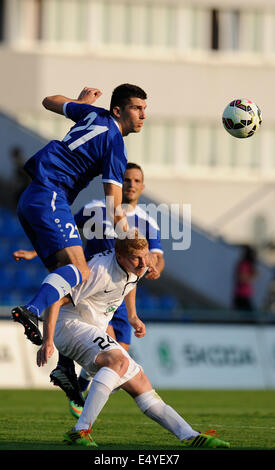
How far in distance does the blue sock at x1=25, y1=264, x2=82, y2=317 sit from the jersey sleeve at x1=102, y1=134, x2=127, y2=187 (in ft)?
3.07

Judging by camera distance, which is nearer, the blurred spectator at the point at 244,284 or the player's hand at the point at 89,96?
the player's hand at the point at 89,96

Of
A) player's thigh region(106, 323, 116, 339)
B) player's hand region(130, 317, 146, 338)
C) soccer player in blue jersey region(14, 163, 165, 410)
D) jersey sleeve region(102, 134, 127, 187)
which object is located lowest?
player's thigh region(106, 323, 116, 339)

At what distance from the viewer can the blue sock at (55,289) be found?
8.21 m

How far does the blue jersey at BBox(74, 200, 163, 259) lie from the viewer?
10625 mm

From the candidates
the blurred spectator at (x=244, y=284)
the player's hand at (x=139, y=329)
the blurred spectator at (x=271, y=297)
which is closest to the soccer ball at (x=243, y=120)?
the player's hand at (x=139, y=329)

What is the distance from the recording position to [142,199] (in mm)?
24016

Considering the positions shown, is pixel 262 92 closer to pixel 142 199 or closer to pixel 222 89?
pixel 222 89

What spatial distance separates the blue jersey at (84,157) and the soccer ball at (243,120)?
1.81m

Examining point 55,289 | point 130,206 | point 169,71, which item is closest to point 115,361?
point 55,289

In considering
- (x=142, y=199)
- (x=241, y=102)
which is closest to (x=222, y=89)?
(x=142, y=199)

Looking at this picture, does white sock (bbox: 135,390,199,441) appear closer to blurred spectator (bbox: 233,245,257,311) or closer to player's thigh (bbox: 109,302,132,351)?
player's thigh (bbox: 109,302,132,351)

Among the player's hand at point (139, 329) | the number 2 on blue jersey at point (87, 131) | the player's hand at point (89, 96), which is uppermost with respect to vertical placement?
the player's hand at point (89, 96)

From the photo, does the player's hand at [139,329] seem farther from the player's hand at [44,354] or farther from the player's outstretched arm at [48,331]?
the player's hand at [44,354]

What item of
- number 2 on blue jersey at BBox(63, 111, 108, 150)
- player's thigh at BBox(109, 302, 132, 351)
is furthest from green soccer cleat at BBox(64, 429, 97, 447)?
player's thigh at BBox(109, 302, 132, 351)
